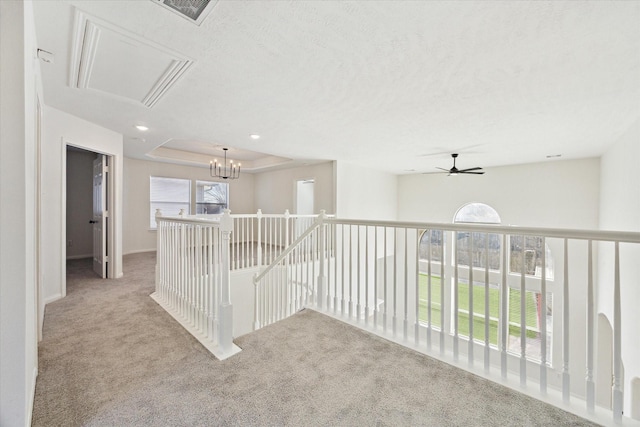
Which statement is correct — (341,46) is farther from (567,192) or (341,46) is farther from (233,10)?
(567,192)

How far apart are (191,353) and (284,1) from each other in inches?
102

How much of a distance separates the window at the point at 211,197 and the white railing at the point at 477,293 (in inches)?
155

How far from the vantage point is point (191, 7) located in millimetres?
1545

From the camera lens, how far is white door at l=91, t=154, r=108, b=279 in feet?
13.7

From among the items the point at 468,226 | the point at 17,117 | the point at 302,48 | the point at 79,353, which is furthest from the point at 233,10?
the point at 79,353

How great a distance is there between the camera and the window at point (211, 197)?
7.47 metres

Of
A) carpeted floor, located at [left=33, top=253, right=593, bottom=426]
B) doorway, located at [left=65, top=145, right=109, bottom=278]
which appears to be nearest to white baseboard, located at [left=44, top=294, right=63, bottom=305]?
carpeted floor, located at [left=33, top=253, right=593, bottom=426]

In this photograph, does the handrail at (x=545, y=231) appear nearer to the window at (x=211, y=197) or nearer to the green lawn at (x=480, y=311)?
the green lawn at (x=480, y=311)

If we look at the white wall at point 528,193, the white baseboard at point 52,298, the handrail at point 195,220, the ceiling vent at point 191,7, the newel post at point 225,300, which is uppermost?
the ceiling vent at point 191,7

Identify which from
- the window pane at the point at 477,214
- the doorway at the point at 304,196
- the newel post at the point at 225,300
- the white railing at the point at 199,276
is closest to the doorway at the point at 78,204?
the white railing at the point at 199,276

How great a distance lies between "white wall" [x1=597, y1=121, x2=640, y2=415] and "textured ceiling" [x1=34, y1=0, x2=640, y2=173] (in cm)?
38

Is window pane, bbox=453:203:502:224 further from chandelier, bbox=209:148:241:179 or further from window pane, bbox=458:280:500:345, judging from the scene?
chandelier, bbox=209:148:241:179

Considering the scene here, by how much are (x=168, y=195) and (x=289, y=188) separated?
3.24 metres

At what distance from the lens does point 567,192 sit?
5477mm
